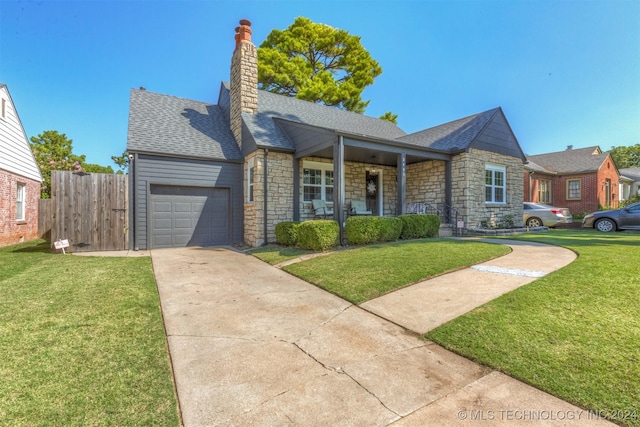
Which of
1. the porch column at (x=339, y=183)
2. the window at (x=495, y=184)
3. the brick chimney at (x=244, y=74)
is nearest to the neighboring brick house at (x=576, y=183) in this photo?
the window at (x=495, y=184)

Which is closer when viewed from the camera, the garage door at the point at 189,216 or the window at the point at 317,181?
the garage door at the point at 189,216

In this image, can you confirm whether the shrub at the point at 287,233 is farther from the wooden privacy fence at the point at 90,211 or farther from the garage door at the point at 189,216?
the wooden privacy fence at the point at 90,211

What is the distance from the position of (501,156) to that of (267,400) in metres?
13.7

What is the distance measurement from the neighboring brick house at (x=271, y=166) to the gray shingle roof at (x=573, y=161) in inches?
443

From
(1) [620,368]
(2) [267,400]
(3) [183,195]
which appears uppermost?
(3) [183,195]

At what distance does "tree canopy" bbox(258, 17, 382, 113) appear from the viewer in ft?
64.9

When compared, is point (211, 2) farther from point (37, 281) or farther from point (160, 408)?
point (160, 408)

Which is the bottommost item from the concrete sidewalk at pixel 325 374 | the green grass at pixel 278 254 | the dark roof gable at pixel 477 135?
the concrete sidewalk at pixel 325 374

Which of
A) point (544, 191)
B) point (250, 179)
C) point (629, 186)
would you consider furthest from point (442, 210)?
point (629, 186)

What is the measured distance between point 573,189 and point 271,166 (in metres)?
22.2

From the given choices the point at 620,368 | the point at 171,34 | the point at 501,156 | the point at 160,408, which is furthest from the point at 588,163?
the point at 160,408

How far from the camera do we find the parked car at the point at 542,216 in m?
13.6

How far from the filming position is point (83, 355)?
8.62 ft

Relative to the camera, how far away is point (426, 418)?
74.5 inches
